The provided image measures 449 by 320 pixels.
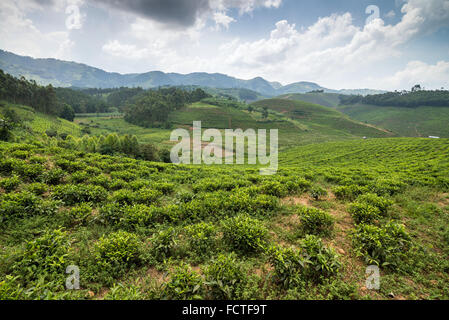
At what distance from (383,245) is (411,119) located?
159 m

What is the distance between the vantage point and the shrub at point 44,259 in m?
4.12

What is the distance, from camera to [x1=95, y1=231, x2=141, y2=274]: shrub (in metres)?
4.57

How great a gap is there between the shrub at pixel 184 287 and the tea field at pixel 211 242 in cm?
2

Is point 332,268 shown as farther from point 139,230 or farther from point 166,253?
point 139,230

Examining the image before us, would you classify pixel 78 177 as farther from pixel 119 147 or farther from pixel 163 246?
pixel 119 147

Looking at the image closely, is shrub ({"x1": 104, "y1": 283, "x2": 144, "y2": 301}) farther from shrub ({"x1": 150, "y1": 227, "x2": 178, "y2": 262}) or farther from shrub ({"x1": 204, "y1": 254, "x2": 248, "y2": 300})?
shrub ({"x1": 204, "y1": 254, "x2": 248, "y2": 300})

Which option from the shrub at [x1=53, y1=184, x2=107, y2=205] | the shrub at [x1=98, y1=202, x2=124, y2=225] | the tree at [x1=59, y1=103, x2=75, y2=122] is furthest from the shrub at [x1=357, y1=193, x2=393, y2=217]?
the tree at [x1=59, y1=103, x2=75, y2=122]

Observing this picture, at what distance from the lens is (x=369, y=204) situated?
288 inches

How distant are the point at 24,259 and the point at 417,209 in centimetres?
1332

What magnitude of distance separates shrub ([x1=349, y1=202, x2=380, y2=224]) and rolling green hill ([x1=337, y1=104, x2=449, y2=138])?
117511mm

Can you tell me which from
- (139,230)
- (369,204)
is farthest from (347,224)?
(139,230)

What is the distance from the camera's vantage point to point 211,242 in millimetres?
5555

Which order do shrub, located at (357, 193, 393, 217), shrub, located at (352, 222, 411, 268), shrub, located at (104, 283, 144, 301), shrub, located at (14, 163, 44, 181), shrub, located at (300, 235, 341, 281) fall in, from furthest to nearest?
1. shrub, located at (14, 163, 44, 181)
2. shrub, located at (357, 193, 393, 217)
3. shrub, located at (352, 222, 411, 268)
4. shrub, located at (300, 235, 341, 281)
5. shrub, located at (104, 283, 144, 301)

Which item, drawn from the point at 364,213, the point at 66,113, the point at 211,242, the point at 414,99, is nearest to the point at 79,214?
the point at 211,242
